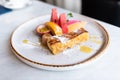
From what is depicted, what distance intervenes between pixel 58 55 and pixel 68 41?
0.19 feet

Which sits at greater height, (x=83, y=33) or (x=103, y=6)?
(x=83, y=33)

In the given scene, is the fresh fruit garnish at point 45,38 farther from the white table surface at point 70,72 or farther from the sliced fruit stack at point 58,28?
the white table surface at point 70,72

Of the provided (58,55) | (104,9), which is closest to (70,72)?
(58,55)

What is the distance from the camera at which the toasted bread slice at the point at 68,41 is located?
2.29 ft

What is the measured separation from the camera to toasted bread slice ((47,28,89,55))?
2.29ft

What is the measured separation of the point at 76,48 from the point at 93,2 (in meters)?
0.68

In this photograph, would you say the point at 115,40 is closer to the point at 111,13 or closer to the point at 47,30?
the point at 47,30

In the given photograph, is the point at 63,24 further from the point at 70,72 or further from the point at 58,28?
the point at 70,72

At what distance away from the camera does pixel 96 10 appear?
135cm

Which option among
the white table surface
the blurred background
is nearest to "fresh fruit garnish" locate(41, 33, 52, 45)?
the white table surface

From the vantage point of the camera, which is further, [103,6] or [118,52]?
[103,6]

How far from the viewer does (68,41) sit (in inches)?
28.2

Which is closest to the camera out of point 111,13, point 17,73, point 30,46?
point 17,73

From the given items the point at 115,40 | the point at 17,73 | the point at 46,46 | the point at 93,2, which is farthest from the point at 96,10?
the point at 17,73
